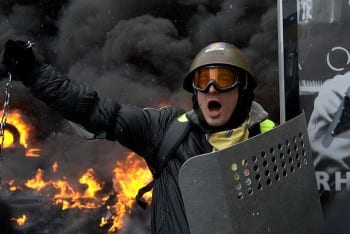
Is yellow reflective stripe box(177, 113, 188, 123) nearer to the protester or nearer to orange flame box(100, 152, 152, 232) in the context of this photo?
the protester

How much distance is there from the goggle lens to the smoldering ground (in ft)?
5.68

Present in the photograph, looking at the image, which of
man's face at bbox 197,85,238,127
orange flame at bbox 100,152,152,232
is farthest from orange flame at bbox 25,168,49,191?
man's face at bbox 197,85,238,127

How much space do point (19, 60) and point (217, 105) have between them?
908 mm

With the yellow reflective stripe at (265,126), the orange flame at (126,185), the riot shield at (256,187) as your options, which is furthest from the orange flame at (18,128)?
the riot shield at (256,187)

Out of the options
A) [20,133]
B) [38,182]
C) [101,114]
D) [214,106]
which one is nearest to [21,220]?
[38,182]

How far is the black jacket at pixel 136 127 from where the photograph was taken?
232 cm

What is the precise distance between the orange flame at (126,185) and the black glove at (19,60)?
1.95 meters

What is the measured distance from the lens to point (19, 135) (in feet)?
13.8

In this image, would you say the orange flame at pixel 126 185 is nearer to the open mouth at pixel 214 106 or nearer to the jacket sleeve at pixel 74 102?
the jacket sleeve at pixel 74 102

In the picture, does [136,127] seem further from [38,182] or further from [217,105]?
[38,182]

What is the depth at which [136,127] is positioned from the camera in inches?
95.9

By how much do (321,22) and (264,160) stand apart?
7.29 ft

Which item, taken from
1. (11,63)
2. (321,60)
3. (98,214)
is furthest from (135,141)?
(98,214)

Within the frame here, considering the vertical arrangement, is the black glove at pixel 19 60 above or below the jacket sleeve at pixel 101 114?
above
